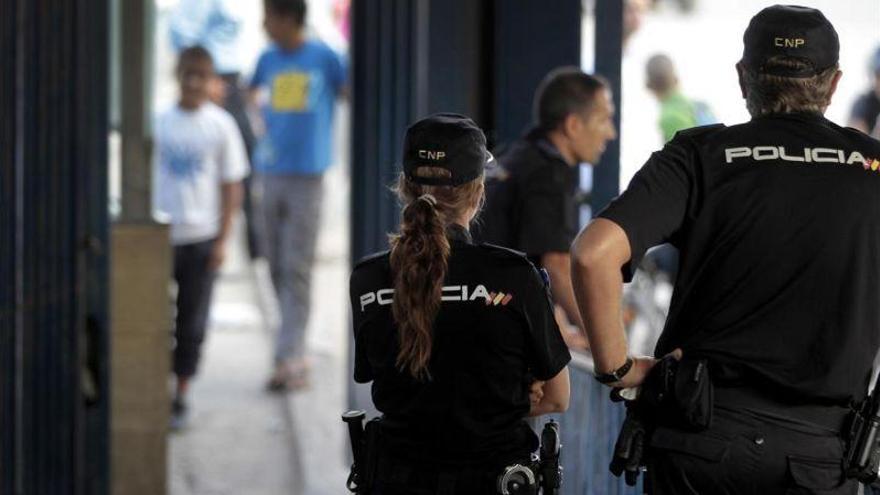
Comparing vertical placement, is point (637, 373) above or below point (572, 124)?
below

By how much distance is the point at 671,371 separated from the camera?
363 centimetres

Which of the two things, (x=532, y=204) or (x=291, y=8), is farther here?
(x=291, y=8)

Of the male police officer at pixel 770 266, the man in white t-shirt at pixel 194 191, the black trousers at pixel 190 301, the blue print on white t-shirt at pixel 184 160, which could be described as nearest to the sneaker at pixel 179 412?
the man in white t-shirt at pixel 194 191

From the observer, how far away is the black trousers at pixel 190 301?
30.1ft

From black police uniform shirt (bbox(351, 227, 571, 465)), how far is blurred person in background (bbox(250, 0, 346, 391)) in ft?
19.0

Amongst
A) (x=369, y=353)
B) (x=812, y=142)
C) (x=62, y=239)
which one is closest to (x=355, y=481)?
(x=369, y=353)

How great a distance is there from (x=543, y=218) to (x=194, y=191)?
3.84 m

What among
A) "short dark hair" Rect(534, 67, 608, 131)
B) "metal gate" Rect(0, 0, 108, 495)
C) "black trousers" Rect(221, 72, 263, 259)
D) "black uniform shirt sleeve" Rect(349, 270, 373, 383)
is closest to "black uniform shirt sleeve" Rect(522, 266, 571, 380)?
"black uniform shirt sleeve" Rect(349, 270, 373, 383)

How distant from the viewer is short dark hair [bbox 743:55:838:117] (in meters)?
3.64

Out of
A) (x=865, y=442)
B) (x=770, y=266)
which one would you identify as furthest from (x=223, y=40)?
(x=865, y=442)

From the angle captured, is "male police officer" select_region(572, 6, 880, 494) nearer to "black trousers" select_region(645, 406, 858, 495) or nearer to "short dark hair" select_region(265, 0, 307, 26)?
"black trousers" select_region(645, 406, 858, 495)

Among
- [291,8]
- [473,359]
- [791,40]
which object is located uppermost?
[291,8]

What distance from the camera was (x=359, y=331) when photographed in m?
3.87

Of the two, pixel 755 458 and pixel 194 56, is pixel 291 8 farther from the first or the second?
pixel 755 458
